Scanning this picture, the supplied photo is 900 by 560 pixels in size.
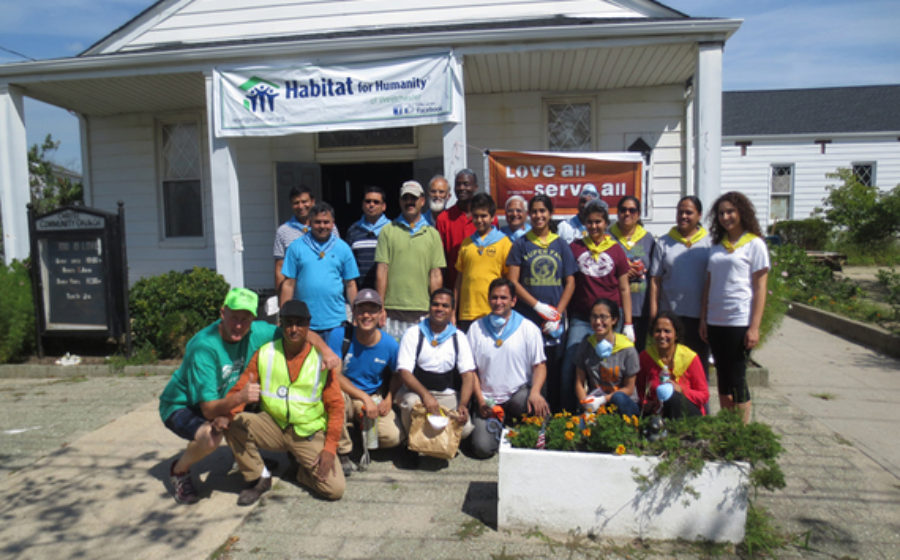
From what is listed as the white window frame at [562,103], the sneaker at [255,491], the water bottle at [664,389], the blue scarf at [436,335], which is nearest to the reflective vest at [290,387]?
the sneaker at [255,491]

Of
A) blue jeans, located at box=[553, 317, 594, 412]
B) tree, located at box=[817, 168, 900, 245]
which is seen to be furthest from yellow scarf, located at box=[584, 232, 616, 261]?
tree, located at box=[817, 168, 900, 245]

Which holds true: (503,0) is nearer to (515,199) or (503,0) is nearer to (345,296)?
(515,199)

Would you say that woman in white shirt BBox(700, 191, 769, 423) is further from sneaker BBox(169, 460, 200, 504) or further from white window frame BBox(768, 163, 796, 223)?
white window frame BBox(768, 163, 796, 223)

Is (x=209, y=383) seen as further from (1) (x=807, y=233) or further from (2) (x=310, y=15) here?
(1) (x=807, y=233)

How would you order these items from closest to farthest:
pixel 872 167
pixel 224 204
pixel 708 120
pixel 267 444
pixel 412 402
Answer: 1. pixel 267 444
2. pixel 412 402
3. pixel 708 120
4. pixel 224 204
5. pixel 872 167

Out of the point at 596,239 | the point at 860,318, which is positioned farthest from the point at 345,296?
the point at 860,318

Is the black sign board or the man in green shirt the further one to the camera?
the black sign board

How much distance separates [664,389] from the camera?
3.44 meters

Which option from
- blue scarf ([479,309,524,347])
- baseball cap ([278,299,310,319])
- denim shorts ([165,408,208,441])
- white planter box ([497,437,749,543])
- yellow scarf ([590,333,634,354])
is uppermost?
baseball cap ([278,299,310,319])

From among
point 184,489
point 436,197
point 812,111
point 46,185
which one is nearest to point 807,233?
point 812,111

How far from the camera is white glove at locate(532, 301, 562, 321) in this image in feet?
13.8

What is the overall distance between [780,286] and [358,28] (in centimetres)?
660

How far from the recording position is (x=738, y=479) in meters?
2.89

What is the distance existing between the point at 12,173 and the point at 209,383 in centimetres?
633
